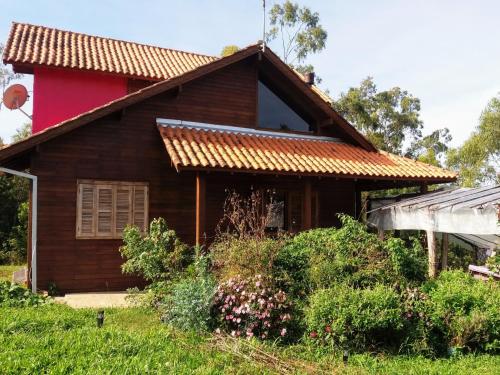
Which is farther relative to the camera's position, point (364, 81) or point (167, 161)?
point (364, 81)

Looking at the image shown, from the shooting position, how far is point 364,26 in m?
13.3

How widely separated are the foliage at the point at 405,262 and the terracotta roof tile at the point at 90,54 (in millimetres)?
9151

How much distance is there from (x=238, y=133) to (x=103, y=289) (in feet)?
16.9

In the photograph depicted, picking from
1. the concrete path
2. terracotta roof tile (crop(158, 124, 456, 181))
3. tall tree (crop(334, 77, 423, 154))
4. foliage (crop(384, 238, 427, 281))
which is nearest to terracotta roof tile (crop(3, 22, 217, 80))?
terracotta roof tile (crop(158, 124, 456, 181))

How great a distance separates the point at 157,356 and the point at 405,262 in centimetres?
419

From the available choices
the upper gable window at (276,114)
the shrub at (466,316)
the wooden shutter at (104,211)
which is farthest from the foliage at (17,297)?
the upper gable window at (276,114)

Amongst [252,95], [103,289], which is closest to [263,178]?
[252,95]

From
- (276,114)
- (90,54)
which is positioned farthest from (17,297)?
(90,54)

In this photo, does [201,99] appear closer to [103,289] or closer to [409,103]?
[103,289]

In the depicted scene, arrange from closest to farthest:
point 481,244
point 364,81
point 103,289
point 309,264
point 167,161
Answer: point 309,264
point 103,289
point 167,161
point 481,244
point 364,81

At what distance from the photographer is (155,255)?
26.7 ft

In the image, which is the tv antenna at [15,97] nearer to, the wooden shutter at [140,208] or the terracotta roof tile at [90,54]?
the terracotta roof tile at [90,54]

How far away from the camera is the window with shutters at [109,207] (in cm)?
989

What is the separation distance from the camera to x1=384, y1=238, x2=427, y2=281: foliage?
23.2ft
